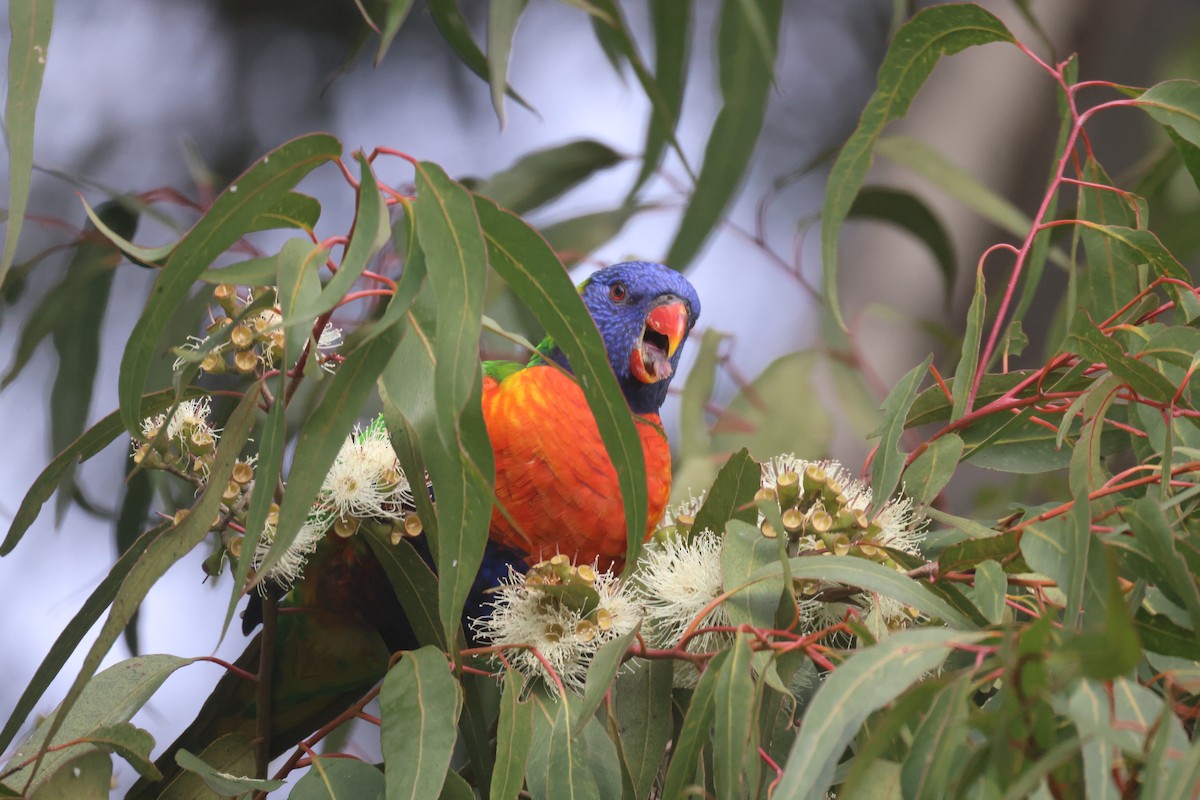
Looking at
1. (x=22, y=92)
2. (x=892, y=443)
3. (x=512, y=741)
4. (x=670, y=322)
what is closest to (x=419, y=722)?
(x=512, y=741)

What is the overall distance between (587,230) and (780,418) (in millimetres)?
383

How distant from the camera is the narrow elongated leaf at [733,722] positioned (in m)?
0.63

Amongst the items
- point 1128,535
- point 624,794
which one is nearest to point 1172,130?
point 1128,535

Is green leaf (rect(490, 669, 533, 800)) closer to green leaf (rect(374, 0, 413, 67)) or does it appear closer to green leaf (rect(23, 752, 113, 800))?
green leaf (rect(23, 752, 113, 800))

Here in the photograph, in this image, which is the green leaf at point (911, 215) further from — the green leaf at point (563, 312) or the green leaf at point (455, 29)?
the green leaf at point (563, 312)

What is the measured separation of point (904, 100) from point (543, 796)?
2.00 feet

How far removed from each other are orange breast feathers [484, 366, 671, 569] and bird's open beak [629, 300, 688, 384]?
8.4 inches

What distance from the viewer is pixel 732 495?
866 mm

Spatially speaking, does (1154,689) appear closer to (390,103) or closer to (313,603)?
(313,603)

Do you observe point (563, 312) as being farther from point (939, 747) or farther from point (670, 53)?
point (670, 53)

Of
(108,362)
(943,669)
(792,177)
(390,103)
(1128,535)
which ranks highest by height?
(390,103)

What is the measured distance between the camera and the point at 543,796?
733 mm

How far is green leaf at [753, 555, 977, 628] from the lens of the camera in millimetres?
671

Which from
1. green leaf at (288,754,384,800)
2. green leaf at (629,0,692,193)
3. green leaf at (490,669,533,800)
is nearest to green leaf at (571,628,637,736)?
green leaf at (490,669,533,800)
